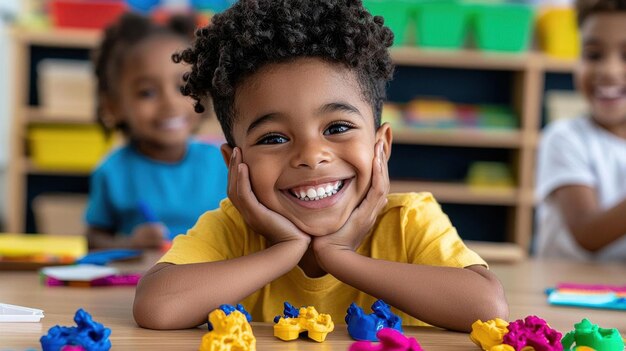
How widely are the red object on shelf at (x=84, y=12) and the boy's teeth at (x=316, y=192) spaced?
9.55 feet

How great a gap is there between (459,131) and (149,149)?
5.97 feet

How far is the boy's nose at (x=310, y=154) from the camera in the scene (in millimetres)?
966

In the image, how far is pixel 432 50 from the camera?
3721 mm

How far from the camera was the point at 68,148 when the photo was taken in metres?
3.80

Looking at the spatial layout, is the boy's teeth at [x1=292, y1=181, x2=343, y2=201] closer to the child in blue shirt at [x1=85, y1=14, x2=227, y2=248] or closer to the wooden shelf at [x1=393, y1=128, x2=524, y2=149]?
the child in blue shirt at [x1=85, y1=14, x2=227, y2=248]

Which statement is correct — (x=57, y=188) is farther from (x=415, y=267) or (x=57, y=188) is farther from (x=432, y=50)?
(x=415, y=267)

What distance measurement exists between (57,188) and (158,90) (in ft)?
6.77

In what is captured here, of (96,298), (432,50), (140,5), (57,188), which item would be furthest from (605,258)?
(57,188)

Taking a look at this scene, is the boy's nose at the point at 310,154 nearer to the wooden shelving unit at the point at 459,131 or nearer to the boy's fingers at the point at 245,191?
the boy's fingers at the point at 245,191

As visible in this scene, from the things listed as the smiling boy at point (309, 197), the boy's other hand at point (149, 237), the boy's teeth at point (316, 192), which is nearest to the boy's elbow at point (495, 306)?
the smiling boy at point (309, 197)

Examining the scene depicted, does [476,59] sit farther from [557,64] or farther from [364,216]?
[364,216]

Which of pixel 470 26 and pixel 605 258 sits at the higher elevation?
pixel 470 26

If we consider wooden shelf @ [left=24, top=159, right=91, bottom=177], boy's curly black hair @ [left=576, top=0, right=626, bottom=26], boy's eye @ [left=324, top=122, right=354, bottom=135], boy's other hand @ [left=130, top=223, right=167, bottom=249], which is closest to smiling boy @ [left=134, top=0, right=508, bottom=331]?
boy's eye @ [left=324, top=122, right=354, bottom=135]

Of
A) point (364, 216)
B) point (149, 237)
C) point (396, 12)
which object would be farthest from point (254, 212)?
point (396, 12)
